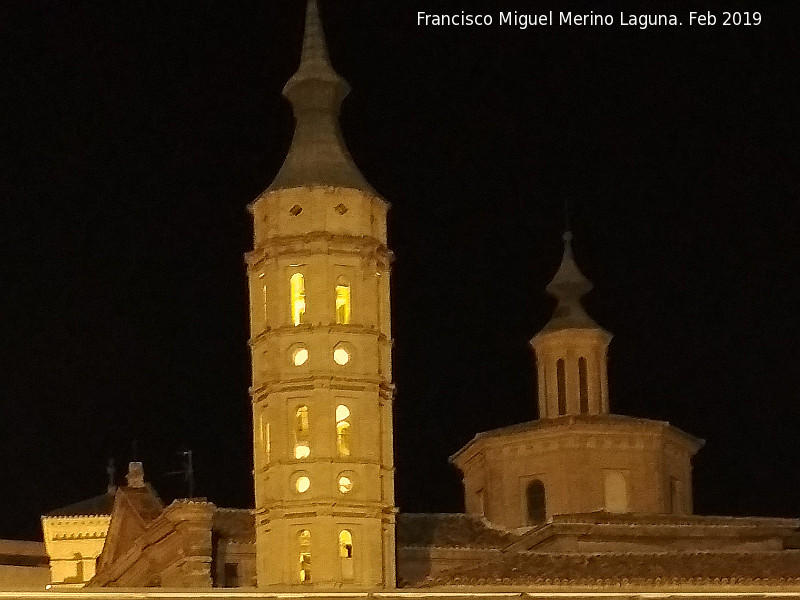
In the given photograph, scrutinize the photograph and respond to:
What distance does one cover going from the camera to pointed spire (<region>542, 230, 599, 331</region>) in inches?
2263

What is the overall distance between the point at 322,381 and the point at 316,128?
6059 millimetres

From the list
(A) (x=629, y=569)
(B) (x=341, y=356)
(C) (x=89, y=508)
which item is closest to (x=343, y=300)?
(B) (x=341, y=356)

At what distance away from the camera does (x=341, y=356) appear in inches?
1764

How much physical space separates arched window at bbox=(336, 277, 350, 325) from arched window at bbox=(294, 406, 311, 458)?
216cm

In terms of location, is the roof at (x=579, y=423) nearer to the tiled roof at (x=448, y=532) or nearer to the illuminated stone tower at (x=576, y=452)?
the illuminated stone tower at (x=576, y=452)

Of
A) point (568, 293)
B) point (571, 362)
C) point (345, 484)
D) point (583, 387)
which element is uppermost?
point (568, 293)

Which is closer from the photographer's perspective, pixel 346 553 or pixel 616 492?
pixel 346 553

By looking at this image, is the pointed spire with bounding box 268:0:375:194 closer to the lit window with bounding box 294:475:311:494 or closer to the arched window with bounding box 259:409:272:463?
the arched window with bounding box 259:409:272:463

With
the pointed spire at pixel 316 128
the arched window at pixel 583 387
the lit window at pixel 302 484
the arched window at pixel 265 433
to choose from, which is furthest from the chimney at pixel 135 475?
the pointed spire at pixel 316 128

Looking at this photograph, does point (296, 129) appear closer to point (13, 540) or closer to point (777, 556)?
point (777, 556)

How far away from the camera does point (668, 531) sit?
52.3m

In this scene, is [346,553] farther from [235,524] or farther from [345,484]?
[235,524]

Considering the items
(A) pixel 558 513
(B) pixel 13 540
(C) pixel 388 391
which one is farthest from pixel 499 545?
(B) pixel 13 540

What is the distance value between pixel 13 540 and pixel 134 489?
16.1 m
